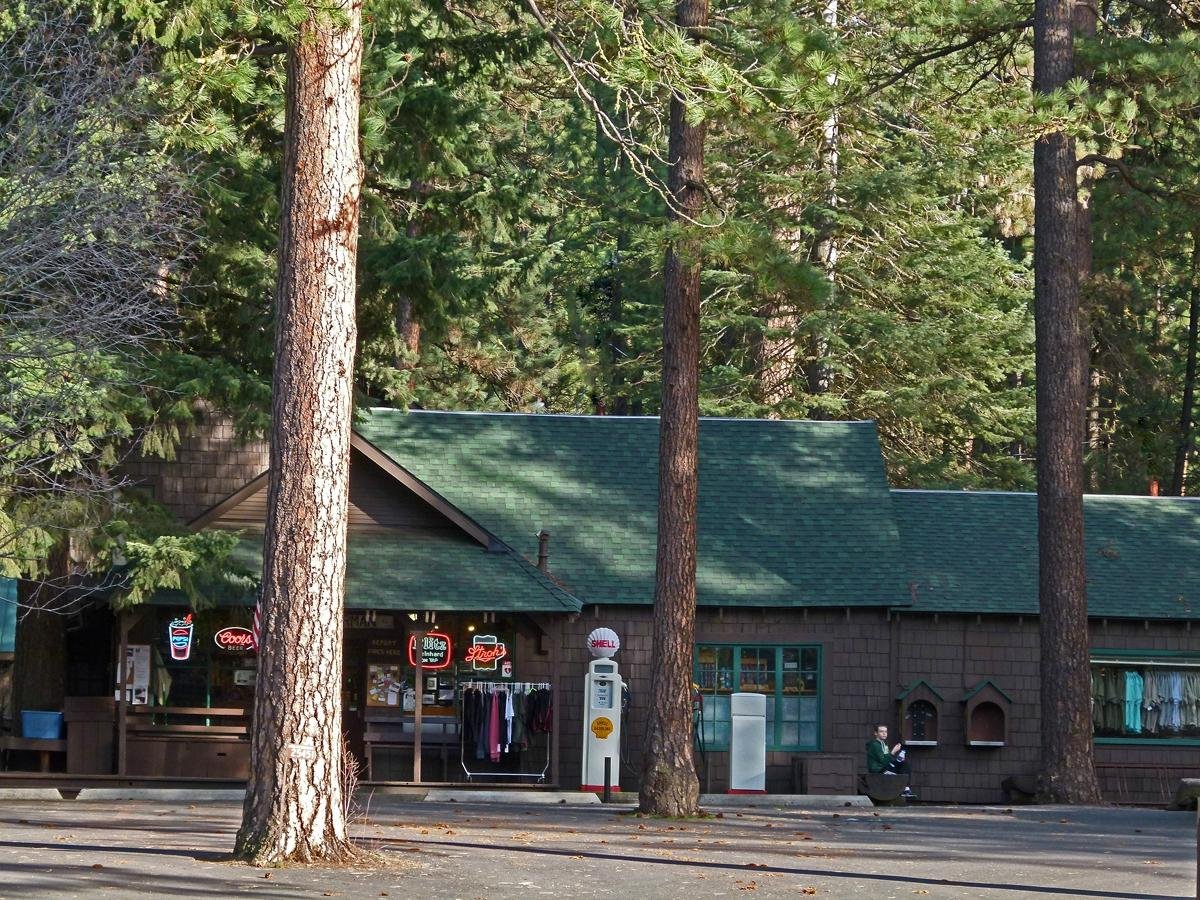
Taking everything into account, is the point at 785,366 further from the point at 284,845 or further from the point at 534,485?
the point at 284,845

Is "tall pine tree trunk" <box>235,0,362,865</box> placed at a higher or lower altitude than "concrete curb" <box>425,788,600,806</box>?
higher

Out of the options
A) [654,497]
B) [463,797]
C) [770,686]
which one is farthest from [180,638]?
[770,686]

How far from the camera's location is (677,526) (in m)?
18.5

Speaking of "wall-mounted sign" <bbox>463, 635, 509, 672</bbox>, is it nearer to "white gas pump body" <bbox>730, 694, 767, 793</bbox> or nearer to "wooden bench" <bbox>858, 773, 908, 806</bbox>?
"white gas pump body" <bbox>730, 694, 767, 793</bbox>

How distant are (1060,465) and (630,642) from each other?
656 centimetres

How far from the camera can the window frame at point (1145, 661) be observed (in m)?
25.0

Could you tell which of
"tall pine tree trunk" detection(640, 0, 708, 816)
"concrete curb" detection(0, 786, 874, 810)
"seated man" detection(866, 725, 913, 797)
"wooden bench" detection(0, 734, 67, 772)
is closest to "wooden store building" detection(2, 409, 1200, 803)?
"wooden bench" detection(0, 734, 67, 772)

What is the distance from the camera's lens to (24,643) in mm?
22891

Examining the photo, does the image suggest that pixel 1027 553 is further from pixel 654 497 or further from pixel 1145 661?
pixel 654 497

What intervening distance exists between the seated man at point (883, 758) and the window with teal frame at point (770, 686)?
4.77ft

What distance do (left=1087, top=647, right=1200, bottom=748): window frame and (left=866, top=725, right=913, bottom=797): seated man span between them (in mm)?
3785

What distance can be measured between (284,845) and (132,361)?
840cm

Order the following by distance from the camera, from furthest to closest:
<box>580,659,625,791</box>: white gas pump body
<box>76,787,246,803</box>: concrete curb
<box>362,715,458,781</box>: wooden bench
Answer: <box>362,715,458,781</box>: wooden bench → <box>580,659,625,791</box>: white gas pump body → <box>76,787,246,803</box>: concrete curb

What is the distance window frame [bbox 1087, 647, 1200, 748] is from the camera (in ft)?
81.9
